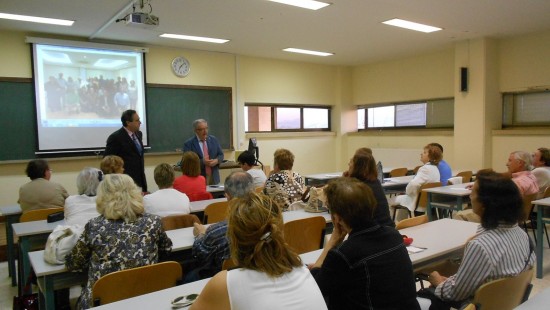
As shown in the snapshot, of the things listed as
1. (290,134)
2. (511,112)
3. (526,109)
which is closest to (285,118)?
(290,134)

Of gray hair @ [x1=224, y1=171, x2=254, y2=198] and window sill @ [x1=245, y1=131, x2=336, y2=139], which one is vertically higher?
window sill @ [x1=245, y1=131, x2=336, y2=139]

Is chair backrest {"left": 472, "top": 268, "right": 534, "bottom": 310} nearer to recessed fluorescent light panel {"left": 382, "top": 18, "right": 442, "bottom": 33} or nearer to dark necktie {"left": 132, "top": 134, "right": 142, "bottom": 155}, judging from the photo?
dark necktie {"left": 132, "top": 134, "right": 142, "bottom": 155}

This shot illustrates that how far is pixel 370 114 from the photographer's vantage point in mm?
9719

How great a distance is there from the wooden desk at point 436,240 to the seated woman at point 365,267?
2.02 feet

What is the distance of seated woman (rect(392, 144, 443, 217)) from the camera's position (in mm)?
4930

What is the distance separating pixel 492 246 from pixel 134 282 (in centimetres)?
166

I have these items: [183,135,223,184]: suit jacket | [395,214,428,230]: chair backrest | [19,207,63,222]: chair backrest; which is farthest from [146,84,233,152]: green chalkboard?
[395,214,428,230]: chair backrest

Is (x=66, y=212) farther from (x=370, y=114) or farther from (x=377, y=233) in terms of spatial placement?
(x=370, y=114)

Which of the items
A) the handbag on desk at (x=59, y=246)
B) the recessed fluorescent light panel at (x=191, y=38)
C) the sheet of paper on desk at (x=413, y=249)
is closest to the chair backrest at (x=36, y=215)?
the handbag on desk at (x=59, y=246)

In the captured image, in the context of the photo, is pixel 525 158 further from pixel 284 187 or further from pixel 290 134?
pixel 290 134

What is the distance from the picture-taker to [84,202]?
2926 millimetres

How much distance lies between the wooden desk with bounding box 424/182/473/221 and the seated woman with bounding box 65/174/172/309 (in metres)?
3.46

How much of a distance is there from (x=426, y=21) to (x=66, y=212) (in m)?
5.22

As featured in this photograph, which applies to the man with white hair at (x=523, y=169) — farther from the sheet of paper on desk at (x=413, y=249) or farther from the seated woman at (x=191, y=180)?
the seated woman at (x=191, y=180)
